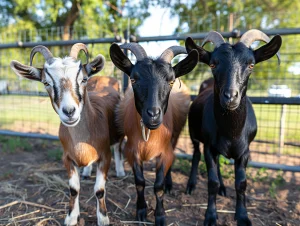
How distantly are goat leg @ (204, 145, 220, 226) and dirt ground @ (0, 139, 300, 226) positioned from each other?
18 centimetres

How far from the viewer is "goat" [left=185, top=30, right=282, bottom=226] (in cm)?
290

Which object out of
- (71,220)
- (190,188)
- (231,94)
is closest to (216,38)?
(231,94)

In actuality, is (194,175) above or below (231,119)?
below

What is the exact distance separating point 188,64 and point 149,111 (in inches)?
33.5

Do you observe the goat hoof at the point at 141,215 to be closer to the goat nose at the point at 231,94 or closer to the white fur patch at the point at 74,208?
the white fur patch at the point at 74,208

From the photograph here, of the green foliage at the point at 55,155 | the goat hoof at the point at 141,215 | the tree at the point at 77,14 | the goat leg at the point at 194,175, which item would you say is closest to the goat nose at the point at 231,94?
the goat hoof at the point at 141,215

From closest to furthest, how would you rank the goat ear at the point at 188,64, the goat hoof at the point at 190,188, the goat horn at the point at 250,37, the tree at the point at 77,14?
the goat ear at the point at 188,64 → the goat horn at the point at 250,37 → the goat hoof at the point at 190,188 → the tree at the point at 77,14

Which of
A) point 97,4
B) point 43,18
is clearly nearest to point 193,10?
point 97,4

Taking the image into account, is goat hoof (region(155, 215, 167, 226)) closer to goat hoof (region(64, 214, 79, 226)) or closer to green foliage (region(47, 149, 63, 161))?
goat hoof (region(64, 214, 79, 226))

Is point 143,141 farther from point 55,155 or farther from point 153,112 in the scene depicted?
point 55,155

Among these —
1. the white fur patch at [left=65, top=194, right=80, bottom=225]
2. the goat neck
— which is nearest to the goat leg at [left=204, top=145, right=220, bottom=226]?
the goat neck

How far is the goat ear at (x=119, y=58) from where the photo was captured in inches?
124

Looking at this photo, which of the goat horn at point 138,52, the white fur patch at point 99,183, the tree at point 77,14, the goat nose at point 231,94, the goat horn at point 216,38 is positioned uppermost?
the tree at point 77,14

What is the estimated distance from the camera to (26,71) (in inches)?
131
